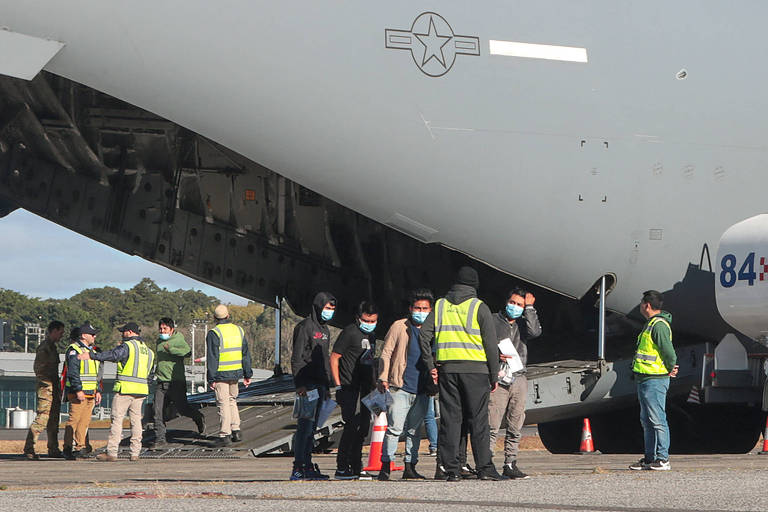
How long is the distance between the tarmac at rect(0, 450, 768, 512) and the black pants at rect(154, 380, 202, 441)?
3.09 meters

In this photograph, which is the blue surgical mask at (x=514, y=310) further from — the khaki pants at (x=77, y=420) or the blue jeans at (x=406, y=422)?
the khaki pants at (x=77, y=420)

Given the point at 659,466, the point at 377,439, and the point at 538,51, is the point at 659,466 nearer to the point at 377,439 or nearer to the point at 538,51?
the point at 377,439

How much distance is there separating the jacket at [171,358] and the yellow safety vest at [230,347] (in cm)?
89


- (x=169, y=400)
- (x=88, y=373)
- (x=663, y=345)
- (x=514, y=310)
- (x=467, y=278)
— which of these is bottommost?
(x=169, y=400)

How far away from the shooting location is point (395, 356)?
33.3ft

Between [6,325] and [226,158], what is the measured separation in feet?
17.9

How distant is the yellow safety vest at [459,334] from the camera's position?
30.5 ft

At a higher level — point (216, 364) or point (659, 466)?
point (216, 364)

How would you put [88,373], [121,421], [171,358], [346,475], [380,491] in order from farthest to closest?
[171,358]
[88,373]
[121,421]
[346,475]
[380,491]

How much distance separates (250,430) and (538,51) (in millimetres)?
5774

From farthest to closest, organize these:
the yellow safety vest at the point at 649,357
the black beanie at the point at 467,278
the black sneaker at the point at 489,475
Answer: the yellow safety vest at the point at 649,357 < the black beanie at the point at 467,278 < the black sneaker at the point at 489,475

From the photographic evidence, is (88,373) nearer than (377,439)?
No

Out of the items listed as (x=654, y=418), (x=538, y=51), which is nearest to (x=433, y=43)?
(x=538, y=51)

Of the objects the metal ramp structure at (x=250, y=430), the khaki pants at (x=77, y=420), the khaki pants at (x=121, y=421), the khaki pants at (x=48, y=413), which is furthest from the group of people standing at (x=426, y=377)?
the khaki pants at (x=48, y=413)
